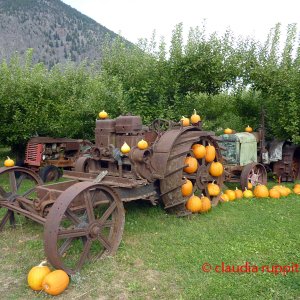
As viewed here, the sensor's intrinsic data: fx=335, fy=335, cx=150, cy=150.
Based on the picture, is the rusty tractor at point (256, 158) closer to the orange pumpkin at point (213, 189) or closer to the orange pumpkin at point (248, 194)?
the orange pumpkin at point (248, 194)

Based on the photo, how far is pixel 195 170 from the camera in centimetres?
658

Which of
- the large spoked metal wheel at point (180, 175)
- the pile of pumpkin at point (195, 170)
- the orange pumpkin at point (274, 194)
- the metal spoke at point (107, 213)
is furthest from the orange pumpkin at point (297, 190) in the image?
the metal spoke at point (107, 213)

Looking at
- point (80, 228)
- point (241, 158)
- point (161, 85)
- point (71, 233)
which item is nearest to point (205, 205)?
point (241, 158)

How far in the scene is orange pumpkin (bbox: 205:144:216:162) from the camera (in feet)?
22.4

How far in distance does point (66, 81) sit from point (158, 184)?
7.87m

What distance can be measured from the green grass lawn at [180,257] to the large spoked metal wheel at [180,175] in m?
0.35

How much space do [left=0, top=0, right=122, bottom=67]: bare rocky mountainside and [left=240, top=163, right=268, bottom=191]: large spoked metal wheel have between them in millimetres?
55282

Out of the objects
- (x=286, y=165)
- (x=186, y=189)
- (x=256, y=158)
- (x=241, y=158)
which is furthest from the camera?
(x=286, y=165)

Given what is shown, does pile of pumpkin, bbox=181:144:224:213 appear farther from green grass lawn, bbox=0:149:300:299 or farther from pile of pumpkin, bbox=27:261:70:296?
pile of pumpkin, bbox=27:261:70:296

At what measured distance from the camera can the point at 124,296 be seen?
379 cm

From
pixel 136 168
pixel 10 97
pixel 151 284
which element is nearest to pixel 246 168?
pixel 136 168

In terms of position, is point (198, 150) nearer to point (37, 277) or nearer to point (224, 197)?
point (224, 197)

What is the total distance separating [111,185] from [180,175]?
1273 millimetres

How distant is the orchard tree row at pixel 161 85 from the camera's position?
33.9ft
